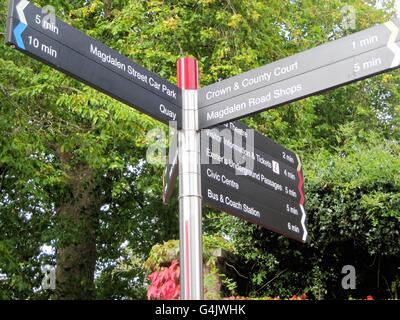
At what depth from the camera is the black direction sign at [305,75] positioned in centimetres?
425

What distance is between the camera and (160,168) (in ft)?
44.9

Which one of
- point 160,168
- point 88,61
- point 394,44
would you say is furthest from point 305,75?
point 160,168

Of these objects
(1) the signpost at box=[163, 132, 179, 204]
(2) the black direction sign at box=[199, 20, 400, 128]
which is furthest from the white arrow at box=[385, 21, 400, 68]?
(1) the signpost at box=[163, 132, 179, 204]

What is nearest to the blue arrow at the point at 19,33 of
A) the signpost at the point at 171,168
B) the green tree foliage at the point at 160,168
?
the signpost at the point at 171,168

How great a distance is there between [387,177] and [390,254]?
3.25 feet

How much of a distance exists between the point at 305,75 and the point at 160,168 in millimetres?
9288

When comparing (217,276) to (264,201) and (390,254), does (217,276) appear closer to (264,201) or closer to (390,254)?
(390,254)

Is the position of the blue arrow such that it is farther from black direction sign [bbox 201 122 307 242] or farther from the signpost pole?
black direction sign [bbox 201 122 307 242]

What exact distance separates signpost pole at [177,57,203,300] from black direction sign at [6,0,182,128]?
0.31 feet

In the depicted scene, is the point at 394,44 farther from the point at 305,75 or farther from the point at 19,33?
the point at 19,33

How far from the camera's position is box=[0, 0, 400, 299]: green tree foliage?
920 cm

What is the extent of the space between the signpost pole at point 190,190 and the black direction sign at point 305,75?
93 millimetres

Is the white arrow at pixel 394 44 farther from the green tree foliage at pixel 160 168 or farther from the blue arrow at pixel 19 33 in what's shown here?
the green tree foliage at pixel 160 168

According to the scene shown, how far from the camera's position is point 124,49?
14.1 meters
